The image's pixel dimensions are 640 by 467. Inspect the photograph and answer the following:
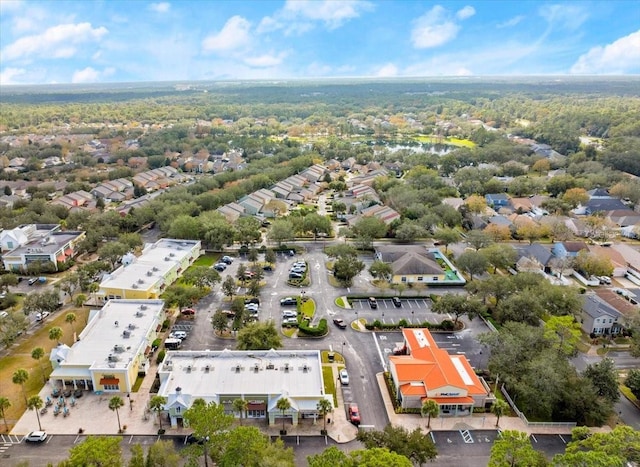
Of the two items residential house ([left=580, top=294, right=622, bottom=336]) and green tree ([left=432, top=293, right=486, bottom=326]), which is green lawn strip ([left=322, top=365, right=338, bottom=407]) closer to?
green tree ([left=432, top=293, right=486, bottom=326])

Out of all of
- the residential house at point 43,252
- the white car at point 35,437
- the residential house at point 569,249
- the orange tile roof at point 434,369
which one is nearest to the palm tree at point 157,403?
the white car at point 35,437

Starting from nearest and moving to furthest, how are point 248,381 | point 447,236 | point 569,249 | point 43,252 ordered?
1. point 248,381
2. point 43,252
3. point 569,249
4. point 447,236

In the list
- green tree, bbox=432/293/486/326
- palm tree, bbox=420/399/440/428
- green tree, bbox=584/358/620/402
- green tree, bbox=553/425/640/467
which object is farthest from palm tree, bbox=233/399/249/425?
green tree, bbox=584/358/620/402

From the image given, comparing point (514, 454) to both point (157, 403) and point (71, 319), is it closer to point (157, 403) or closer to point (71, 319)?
point (157, 403)

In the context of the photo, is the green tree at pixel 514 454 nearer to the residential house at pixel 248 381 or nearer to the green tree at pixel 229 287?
the residential house at pixel 248 381

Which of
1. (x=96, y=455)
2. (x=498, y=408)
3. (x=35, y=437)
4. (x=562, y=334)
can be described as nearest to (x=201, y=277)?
(x=35, y=437)

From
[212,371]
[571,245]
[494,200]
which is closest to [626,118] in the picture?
[494,200]

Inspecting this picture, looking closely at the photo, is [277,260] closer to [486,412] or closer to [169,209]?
[169,209]
